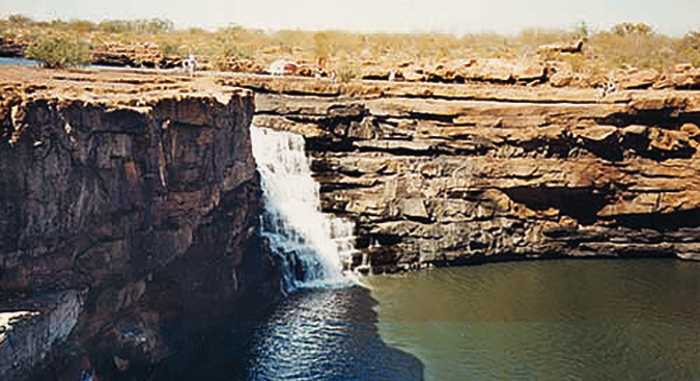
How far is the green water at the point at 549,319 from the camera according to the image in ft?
57.8

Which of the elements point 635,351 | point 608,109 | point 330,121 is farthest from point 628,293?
point 330,121

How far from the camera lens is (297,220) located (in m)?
24.0

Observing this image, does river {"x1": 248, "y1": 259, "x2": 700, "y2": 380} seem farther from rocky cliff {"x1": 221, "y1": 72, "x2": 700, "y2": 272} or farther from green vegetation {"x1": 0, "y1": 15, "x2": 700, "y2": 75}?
green vegetation {"x1": 0, "y1": 15, "x2": 700, "y2": 75}

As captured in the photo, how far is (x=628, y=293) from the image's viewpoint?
23.1 m

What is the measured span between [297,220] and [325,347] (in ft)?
23.2

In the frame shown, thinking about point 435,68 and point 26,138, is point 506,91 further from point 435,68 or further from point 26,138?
point 26,138

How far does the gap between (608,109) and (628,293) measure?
701 cm

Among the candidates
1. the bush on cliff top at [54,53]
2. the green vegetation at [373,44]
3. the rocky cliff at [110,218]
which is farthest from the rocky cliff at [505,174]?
the green vegetation at [373,44]

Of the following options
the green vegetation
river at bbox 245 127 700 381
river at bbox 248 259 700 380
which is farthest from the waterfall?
the green vegetation

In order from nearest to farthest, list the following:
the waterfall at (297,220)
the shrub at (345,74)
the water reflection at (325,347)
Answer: the water reflection at (325,347) → the waterfall at (297,220) → the shrub at (345,74)

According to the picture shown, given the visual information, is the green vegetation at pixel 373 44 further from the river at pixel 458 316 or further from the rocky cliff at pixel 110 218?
the rocky cliff at pixel 110 218

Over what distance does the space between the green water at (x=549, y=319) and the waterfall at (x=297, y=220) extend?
68.8 inches

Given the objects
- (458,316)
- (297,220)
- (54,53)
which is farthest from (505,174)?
(54,53)

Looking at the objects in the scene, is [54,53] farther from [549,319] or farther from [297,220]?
[549,319]
